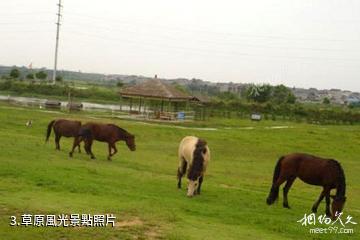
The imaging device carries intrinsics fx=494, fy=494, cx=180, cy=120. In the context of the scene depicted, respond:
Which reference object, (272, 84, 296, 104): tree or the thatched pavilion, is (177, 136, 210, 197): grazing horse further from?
(272, 84, 296, 104): tree

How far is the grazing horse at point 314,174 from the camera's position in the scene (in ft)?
40.4

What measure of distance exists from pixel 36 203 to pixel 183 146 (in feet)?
18.2

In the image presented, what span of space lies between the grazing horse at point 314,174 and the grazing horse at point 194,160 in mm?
1959

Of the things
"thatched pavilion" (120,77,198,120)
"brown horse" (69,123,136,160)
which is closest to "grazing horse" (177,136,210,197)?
"brown horse" (69,123,136,160)

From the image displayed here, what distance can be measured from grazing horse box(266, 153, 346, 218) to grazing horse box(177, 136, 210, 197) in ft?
6.43

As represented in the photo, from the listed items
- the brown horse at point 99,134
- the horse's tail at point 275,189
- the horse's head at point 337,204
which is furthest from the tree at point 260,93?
the horse's head at point 337,204

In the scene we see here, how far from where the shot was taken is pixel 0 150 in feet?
56.9

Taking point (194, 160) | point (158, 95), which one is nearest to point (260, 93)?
point (158, 95)

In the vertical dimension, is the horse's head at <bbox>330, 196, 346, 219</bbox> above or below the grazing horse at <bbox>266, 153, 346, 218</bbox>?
below

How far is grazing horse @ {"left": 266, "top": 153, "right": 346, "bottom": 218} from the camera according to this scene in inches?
485

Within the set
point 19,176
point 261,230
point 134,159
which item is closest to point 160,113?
point 134,159

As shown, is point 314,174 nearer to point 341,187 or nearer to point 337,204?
point 341,187

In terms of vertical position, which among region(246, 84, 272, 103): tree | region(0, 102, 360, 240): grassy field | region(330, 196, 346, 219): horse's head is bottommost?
region(0, 102, 360, 240): grassy field

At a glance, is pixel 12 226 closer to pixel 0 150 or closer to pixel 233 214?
pixel 233 214
